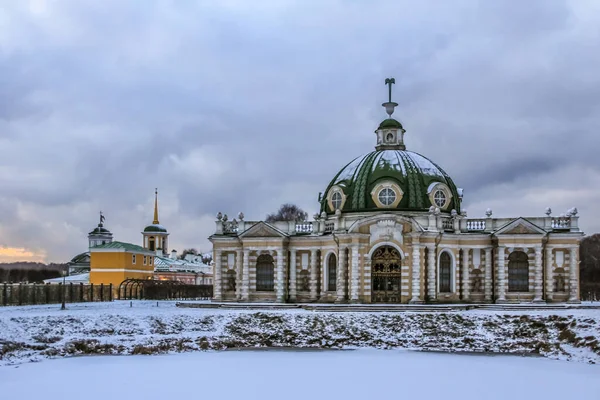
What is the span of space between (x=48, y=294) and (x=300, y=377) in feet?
127

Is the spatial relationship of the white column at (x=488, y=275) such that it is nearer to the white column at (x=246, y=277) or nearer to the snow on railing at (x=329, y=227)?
the snow on railing at (x=329, y=227)

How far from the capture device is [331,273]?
58438mm

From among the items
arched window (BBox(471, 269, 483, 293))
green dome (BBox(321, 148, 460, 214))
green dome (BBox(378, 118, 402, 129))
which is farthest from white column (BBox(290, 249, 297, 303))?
arched window (BBox(471, 269, 483, 293))

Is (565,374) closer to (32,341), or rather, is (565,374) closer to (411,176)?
(32,341)

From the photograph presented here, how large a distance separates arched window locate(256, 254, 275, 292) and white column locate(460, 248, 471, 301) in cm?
1378

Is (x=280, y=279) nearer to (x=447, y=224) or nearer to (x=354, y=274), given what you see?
(x=354, y=274)

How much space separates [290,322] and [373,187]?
56.8ft

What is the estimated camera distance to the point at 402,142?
208 feet

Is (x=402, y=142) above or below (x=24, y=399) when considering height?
above

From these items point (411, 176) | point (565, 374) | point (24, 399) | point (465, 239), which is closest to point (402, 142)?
point (411, 176)

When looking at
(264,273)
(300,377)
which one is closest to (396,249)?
(264,273)

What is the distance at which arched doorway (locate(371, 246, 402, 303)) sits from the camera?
55.5 meters

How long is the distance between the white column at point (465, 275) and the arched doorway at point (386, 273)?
5044 millimetres

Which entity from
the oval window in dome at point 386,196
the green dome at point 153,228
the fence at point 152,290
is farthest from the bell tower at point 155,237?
the oval window in dome at point 386,196
